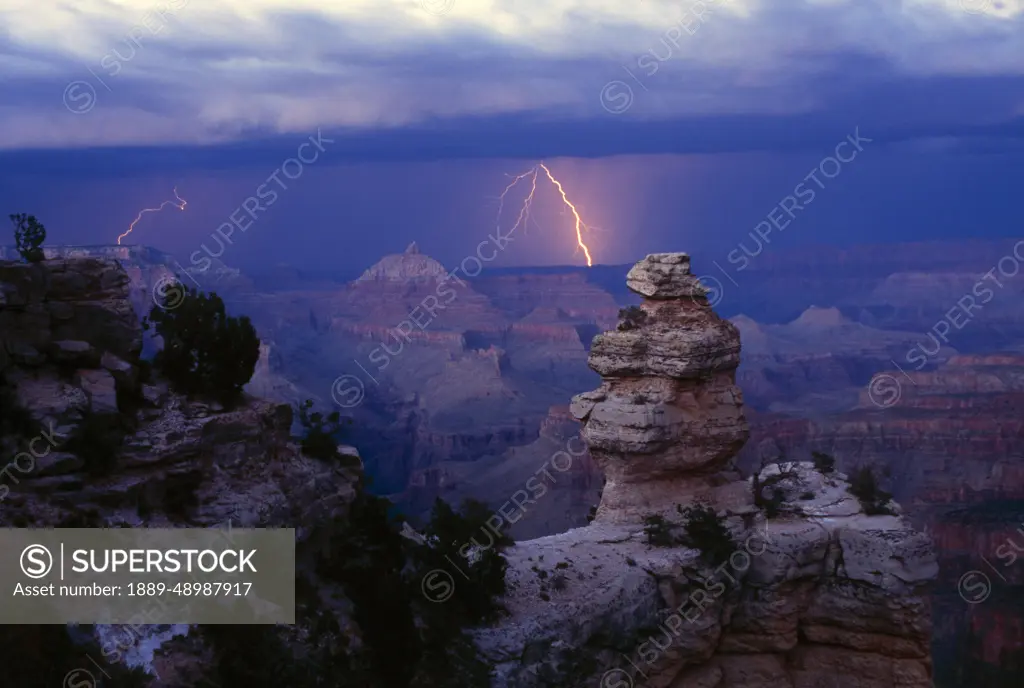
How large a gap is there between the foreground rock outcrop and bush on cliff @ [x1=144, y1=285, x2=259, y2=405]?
8057mm

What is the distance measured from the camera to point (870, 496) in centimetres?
2997

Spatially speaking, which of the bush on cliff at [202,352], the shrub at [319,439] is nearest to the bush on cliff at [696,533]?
the shrub at [319,439]

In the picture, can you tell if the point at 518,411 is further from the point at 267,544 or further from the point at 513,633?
the point at 267,544

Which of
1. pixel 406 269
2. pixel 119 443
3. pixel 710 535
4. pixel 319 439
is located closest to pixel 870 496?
pixel 710 535

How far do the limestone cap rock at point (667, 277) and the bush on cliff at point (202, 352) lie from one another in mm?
12872

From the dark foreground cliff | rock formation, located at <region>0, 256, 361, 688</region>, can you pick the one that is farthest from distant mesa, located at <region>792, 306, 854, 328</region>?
rock formation, located at <region>0, 256, 361, 688</region>

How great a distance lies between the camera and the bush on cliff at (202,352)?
19266mm

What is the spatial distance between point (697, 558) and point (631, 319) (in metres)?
6.30

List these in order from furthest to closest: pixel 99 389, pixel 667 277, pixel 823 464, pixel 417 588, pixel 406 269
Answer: pixel 406 269 < pixel 823 464 < pixel 667 277 < pixel 417 588 < pixel 99 389

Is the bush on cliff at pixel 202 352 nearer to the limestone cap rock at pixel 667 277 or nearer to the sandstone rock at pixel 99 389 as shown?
the sandstone rock at pixel 99 389

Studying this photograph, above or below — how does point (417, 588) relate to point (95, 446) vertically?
below

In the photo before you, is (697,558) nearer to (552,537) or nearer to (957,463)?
(552,537)

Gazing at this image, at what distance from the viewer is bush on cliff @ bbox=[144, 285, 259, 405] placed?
19266 millimetres

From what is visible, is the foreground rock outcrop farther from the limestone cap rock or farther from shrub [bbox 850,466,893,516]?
shrub [bbox 850,466,893,516]
